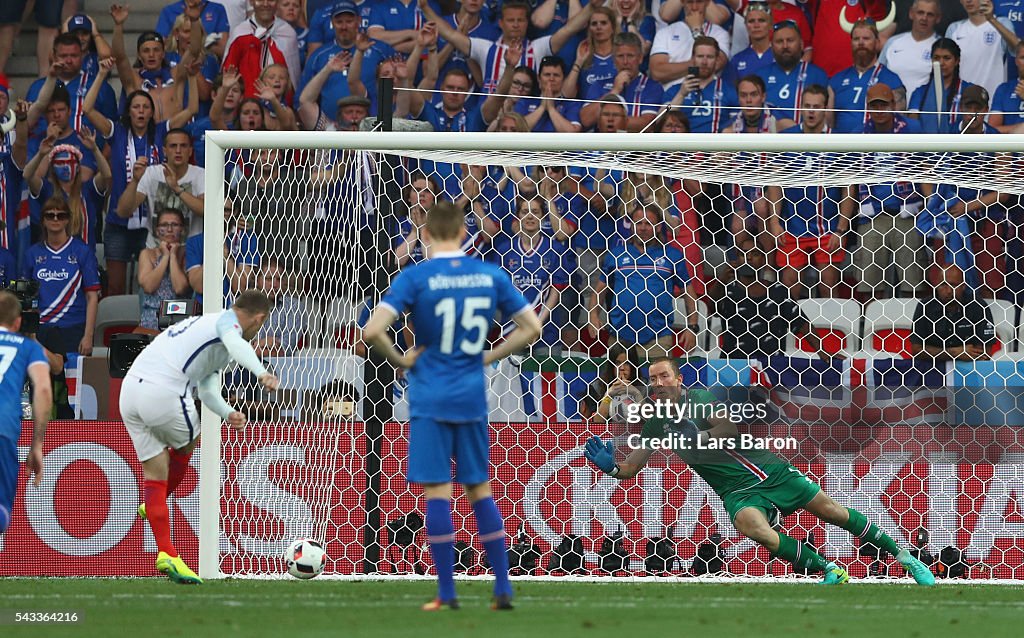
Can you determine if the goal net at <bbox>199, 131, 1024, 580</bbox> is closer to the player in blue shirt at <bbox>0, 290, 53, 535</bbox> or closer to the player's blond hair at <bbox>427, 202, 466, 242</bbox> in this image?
the player in blue shirt at <bbox>0, 290, 53, 535</bbox>

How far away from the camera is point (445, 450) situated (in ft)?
21.1

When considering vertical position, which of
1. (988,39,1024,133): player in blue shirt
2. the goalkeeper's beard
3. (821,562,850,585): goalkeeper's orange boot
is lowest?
(821,562,850,585): goalkeeper's orange boot

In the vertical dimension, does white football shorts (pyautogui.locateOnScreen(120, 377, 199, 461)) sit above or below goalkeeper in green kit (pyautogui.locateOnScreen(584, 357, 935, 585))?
above

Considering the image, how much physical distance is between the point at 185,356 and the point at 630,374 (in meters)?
2.76

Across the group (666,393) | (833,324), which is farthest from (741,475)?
(833,324)

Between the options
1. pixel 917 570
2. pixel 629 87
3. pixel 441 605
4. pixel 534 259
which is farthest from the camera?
pixel 629 87

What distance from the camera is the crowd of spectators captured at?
1004 cm

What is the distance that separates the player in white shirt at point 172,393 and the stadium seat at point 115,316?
11.7 feet

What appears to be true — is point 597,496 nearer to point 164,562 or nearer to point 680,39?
point 164,562

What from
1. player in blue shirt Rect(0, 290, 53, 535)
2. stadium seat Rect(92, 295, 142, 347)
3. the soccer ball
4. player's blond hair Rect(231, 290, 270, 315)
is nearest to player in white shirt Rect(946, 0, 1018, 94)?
player's blond hair Rect(231, 290, 270, 315)

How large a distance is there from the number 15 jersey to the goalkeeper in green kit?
7.96ft

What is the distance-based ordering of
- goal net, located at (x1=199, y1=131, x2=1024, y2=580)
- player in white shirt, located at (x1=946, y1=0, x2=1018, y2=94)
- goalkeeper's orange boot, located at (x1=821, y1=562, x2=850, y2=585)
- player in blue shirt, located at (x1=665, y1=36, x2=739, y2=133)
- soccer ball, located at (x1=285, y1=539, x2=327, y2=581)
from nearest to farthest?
soccer ball, located at (x1=285, y1=539, x2=327, y2=581) < goalkeeper's orange boot, located at (x1=821, y1=562, x2=850, y2=585) < goal net, located at (x1=199, y1=131, x2=1024, y2=580) < player in blue shirt, located at (x1=665, y1=36, x2=739, y2=133) < player in white shirt, located at (x1=946, y1=0, x2=1018, y2=94)

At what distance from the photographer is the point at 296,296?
982 cm

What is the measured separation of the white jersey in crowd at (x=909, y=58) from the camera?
1228 centimetres
